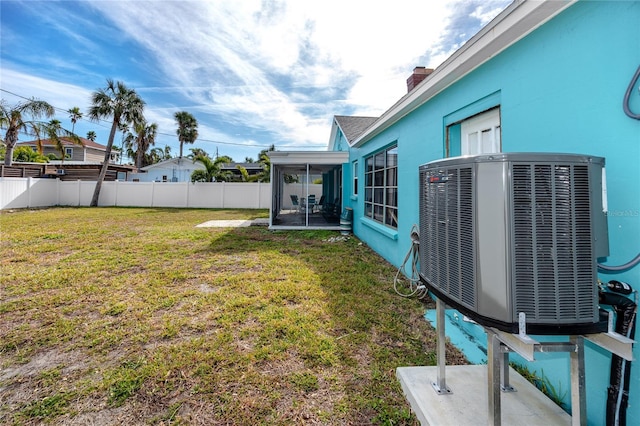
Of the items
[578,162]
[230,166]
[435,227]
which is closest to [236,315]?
[435,227]

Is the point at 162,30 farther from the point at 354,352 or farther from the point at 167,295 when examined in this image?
the point at 354,352

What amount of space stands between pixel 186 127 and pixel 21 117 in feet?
55.0

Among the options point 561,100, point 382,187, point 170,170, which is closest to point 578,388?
point 561,100

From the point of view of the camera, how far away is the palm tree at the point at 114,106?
16.6m

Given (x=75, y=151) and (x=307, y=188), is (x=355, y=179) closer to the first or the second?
(x=307, y=188)

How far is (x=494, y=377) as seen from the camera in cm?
122

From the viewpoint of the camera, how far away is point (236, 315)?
3.17m

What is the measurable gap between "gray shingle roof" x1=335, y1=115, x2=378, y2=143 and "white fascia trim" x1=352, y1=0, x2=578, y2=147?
5461mm

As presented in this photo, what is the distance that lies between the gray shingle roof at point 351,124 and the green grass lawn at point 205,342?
220 inches

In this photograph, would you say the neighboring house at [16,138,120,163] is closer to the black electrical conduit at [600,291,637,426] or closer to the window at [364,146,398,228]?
the window at [364,146,398,228]

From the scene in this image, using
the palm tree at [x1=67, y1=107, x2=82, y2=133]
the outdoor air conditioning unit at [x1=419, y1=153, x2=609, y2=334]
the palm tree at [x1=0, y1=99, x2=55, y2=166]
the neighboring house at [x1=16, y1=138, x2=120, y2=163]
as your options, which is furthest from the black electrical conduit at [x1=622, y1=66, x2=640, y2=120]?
the palm tree at [x1=67, y1=107, x2=82, y2=133]

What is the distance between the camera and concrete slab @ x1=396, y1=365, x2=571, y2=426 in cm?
156

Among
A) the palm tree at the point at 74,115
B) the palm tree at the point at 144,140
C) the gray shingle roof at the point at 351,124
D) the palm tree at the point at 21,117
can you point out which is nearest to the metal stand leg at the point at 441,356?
the gray shingle roof at the point at 351,124

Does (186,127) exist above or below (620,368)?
above
